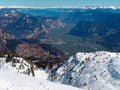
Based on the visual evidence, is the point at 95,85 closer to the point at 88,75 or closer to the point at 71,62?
the point at 88,75

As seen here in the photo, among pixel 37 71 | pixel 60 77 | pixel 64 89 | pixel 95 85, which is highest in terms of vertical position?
pixel 64 89

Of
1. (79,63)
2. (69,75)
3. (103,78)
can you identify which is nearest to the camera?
(103,78)

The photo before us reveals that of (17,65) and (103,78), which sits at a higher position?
(103,78)

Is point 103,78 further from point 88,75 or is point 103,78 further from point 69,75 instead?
point 69,75

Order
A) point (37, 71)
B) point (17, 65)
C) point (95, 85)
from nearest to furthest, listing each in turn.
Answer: point (95, 85) < point (17, 65) < point (37, 71)

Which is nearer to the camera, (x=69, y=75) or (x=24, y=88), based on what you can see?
(x=24, y=88)

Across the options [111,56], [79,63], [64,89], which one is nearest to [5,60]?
[79,63]
